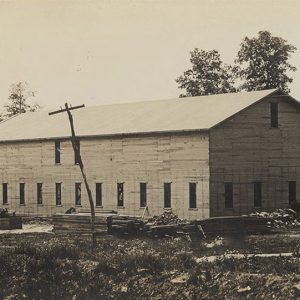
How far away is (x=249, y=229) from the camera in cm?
3547

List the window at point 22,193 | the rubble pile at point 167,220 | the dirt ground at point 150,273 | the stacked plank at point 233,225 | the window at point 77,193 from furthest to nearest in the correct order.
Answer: the window at point 22,193 < the window at point 77,193 < the rubble pile at point 167,220 < the stacked plank at point 233,225 < the dirt ground at point 150,273

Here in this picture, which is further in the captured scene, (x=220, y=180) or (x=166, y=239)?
(x=220, y=180)

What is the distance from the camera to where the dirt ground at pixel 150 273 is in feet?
65.7

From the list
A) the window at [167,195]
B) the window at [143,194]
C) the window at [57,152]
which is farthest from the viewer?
the window at [57,152]

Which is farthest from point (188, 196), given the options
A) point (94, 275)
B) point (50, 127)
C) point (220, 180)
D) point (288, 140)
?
point (94, 275)

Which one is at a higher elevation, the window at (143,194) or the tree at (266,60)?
the tree at (266,60)

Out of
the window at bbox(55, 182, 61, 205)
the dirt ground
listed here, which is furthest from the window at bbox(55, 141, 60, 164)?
the dirt ground

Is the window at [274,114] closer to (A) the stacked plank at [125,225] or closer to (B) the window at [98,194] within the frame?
(B) the window at [98,194]

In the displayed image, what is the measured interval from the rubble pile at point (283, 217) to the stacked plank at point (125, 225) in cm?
850

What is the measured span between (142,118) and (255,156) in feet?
27.6

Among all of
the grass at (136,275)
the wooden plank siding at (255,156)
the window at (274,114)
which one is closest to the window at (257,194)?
the wooden plank siding at (255,156)

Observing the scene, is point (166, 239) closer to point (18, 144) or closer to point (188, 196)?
point (188, 196)

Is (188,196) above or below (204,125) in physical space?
below

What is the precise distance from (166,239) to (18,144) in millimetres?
23726
